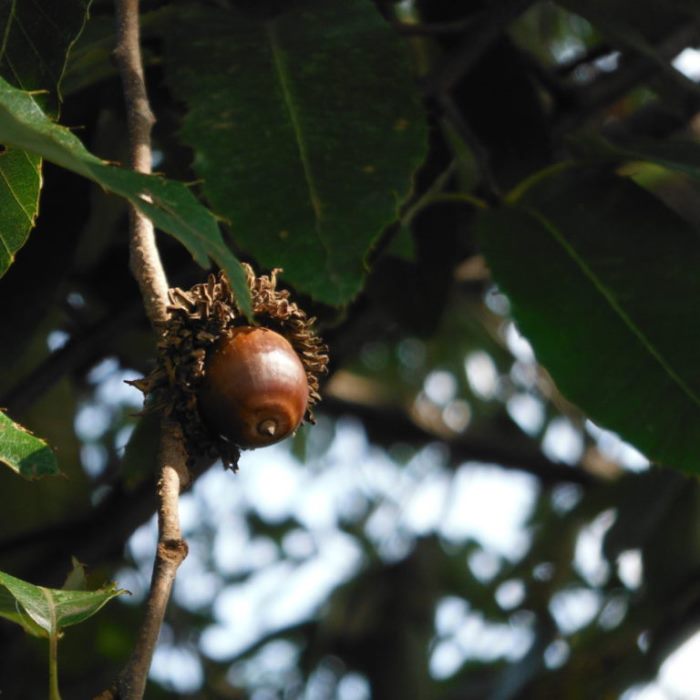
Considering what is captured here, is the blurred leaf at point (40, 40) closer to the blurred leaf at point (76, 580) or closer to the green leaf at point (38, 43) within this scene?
the green leaf at point (38, 43)

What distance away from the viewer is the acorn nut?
0.78 meters

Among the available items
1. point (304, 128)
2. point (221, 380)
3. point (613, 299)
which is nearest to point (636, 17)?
point (613, 299)

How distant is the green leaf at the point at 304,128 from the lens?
1.02 meters

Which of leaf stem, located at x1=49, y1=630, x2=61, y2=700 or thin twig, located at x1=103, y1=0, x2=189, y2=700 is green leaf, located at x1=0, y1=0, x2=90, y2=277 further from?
leaf stem, located at x1=49, y1=630, x2=61, y2=700

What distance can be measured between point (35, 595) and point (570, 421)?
1966mm

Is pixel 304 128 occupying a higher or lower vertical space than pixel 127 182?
lower

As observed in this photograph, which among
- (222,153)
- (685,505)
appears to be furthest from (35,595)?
(685,505)

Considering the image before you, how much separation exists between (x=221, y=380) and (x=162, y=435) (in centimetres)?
6

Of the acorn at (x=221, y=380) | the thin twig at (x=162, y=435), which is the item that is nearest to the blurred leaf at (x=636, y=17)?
the thin twig at (x=162, y=435)

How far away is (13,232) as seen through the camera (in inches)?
35.8

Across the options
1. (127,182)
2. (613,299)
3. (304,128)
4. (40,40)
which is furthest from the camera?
(613,299)

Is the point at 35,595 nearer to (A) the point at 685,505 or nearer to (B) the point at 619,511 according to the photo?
(B) the point at 619,511

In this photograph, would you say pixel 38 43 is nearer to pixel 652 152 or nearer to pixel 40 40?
pixel 40 40

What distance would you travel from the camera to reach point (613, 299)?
1262mm
